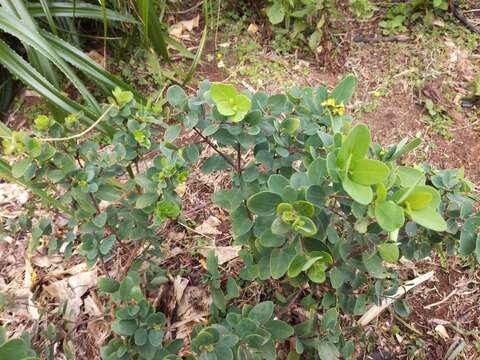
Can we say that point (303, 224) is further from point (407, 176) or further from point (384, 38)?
point (384, 38)

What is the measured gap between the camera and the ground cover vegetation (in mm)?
801

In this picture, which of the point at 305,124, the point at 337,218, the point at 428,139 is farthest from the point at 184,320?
the point at 428,139

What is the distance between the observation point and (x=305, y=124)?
0.94 m

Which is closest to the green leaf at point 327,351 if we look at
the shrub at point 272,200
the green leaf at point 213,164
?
the shrub at point 272,200

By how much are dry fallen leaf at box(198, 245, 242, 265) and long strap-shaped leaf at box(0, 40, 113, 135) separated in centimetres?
54

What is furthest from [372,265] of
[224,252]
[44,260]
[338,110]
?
[44,260]

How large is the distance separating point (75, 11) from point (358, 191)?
1.65 meters

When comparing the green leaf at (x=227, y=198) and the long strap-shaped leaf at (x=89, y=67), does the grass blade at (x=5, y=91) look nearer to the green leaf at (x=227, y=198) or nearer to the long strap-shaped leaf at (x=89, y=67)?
the long strap-shaped leaf at (x=89, y=67)

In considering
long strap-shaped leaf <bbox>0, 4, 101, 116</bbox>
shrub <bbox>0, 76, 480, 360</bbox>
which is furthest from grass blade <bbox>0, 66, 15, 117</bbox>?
shrub <bbox>0, 76, 480, 360</bbox>

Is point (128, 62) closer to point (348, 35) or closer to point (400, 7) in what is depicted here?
point (348, 35)

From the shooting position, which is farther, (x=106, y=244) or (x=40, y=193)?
(x=40, y=193)

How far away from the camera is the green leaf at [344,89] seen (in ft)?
2.90

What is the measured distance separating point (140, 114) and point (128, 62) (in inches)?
49.7

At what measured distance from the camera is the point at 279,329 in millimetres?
948
